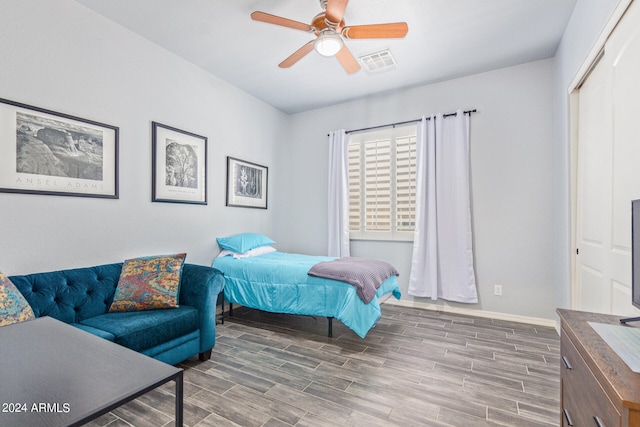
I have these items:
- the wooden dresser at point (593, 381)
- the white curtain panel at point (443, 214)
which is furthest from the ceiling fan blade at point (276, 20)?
the wooden dresser at point (593, 381)

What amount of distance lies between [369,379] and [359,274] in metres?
0.86

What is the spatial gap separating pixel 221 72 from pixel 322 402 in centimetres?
353

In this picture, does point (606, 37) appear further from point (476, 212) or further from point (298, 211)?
point (298, 211)

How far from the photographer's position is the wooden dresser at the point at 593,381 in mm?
776

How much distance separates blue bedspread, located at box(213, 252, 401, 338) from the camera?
2711mm

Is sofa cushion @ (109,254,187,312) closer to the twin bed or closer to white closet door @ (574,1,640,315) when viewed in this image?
the twin bed

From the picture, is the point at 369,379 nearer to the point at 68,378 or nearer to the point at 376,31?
the point at 68,378

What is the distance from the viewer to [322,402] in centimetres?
194

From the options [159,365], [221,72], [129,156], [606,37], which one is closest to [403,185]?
[606,37]

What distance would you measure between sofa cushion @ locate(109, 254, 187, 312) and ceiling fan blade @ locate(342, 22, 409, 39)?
230 cm

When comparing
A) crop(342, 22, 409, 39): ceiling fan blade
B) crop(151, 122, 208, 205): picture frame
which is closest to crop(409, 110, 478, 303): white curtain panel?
crop(342, 22, 409, 39): ceiling fan blade

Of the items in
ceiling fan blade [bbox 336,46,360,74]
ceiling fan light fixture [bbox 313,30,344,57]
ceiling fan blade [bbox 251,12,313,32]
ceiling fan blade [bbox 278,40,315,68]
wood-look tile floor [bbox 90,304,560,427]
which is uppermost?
ceiling fan blade [bbox 251,12,313,32]

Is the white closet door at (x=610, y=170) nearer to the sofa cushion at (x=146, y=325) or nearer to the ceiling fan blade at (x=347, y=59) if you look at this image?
the ceiling fan blade at (x=347, y=59)

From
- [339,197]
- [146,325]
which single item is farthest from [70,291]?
[339,197]
